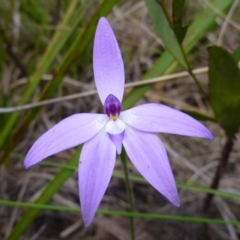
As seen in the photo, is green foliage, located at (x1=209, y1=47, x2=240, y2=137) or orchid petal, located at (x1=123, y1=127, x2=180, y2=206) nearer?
orchid petal, located at (x1=123, y1=127, x2=180, y2=206)

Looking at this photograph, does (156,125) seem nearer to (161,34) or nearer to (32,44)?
(161,34)

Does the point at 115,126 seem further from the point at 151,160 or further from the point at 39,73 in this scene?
the point at 39,73

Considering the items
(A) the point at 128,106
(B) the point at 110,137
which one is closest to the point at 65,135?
(B) the point at 110,137

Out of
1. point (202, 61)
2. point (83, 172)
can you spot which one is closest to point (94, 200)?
point (83, 172)

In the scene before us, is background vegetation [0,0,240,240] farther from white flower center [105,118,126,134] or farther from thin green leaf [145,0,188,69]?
white flower center [105,118,126,134]

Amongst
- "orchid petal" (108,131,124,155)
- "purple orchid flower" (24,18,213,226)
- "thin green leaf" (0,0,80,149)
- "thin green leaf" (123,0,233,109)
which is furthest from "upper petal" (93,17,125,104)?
"thin green leaf" (0,0,80,149)

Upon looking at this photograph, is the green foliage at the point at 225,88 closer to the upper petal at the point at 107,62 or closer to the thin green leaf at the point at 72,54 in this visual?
the upper petal at the point at 107,62
